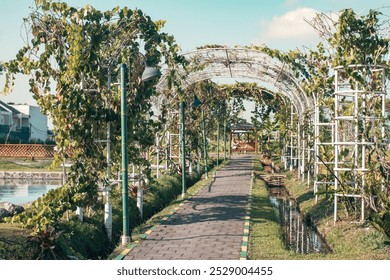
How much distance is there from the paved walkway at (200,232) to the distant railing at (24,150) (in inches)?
876

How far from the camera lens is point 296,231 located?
11609 millimetres

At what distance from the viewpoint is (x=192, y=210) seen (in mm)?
12031

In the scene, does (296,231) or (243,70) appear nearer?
(296,231)

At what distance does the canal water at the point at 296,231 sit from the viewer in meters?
9.91

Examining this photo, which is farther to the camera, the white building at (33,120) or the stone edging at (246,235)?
the white building at (33,120)

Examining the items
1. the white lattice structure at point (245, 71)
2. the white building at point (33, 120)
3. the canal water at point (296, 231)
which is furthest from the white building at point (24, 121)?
the canal water at point (296, 231)

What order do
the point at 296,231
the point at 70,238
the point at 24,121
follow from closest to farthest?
the point at 70,238, the point at 296,231, the point at 24,121

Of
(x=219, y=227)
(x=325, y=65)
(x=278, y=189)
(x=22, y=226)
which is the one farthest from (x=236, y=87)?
(x=22, y=226)

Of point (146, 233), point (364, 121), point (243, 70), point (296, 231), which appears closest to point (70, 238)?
point (146, 233)

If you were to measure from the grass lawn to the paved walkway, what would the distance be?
31 cm

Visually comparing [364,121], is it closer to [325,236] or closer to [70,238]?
[325,236]

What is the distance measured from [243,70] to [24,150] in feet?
63.3

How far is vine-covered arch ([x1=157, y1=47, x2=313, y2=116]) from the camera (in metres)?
17.8

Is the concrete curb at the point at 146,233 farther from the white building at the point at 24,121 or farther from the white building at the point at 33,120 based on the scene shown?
the white building at the point at 33,120
